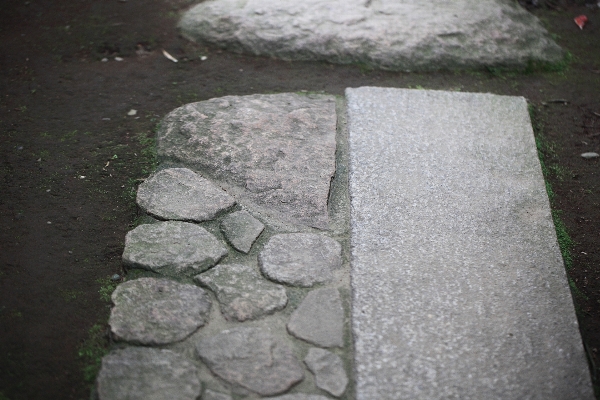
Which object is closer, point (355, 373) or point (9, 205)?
point (355, 373)

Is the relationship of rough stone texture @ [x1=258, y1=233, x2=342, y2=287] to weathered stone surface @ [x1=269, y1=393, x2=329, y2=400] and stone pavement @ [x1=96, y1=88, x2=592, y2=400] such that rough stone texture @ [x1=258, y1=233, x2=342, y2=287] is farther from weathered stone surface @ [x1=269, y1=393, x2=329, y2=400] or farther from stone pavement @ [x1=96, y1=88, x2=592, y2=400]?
weathered stone surface @ [x1=269, y1=393, x2=329, y2=400]

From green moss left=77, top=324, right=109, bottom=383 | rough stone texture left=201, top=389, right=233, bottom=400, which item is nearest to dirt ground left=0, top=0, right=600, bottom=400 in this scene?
green moss left=77, top=324, right=109, bottom=383

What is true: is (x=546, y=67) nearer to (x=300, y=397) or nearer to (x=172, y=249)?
(x=172, y=249)

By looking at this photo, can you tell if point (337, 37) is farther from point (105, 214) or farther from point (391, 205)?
point (105, 214)

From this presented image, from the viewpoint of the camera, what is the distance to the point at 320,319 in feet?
5.72

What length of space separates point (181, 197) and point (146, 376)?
2.62 ft

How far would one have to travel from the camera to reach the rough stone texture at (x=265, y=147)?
2209mm

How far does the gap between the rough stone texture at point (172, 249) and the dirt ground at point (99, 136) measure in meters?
0.10

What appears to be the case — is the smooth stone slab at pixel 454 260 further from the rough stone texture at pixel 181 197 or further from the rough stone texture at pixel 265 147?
the rough stone texture at pixel 181 197

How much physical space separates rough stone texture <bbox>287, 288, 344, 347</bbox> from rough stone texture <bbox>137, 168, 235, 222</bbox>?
54cm

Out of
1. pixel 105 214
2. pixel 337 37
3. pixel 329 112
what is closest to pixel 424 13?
pixel 337 37

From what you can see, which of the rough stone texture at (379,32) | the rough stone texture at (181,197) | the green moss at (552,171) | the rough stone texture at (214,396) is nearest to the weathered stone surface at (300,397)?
the rough stone texture at (214,396)

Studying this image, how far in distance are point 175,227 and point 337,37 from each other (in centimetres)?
164

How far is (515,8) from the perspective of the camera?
3.53m
